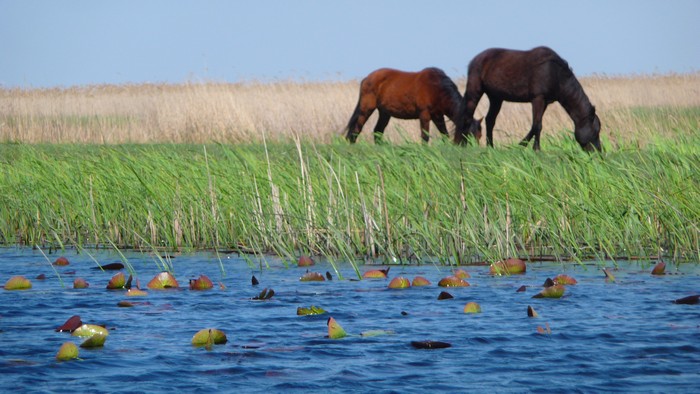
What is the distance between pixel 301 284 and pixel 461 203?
1.54 metres

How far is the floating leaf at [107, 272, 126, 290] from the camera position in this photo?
257 inches

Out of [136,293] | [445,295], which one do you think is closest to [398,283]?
[445,295]

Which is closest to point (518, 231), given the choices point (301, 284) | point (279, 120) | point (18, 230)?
point (301, 284)

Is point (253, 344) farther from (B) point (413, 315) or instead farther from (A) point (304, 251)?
(A) point (304, 251)

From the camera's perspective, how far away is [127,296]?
632 cm

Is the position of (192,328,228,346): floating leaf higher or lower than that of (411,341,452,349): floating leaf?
higher

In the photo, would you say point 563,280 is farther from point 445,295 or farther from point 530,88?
point 530,88

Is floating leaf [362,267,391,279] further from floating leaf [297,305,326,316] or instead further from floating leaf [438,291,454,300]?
floating leaf [297,305,326,316]

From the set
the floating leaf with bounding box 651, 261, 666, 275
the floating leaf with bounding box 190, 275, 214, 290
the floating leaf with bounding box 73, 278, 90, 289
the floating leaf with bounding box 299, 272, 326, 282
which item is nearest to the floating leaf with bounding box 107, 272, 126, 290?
the floating leaf with bounding box 73, 278, 90, 289

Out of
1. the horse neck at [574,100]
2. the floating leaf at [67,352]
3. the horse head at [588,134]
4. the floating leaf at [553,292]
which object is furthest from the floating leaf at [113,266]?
the horse neck at [574,100]

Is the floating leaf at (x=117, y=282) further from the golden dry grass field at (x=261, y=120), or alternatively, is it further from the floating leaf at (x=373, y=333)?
the golden dry grass field at (x=261, y=120)

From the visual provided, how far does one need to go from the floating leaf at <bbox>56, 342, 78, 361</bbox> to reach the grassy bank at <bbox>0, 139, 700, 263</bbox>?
286cm

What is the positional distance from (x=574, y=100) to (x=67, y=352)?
37.5ft

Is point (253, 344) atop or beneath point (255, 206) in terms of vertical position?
beneath
